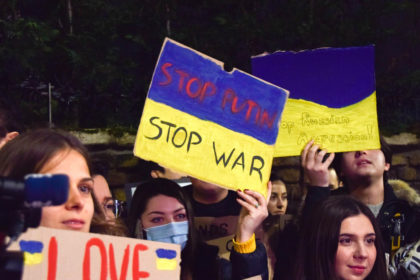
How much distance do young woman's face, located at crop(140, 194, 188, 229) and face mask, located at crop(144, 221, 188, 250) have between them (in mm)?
23

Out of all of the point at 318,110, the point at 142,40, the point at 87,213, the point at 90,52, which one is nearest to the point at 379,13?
the point at 142,40

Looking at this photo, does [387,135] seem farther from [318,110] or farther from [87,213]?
[87,213]

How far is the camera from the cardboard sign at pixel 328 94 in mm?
3352

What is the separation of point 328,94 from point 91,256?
1.70 meters

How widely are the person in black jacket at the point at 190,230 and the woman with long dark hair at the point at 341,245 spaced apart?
23 cm

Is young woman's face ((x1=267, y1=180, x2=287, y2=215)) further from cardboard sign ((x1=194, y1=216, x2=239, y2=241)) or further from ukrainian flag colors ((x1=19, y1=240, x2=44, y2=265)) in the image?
ukrainian flag colors ((x1=19, y1=240, x2=44, y2=265))

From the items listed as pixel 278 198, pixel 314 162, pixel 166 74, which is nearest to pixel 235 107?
pixel 166 74

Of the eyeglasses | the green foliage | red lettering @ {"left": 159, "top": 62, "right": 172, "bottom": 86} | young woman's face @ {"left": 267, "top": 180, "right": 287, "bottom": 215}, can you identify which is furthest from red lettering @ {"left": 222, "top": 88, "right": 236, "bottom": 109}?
the green foliage

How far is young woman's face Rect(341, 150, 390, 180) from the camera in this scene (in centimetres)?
379

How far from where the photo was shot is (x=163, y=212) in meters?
3.12

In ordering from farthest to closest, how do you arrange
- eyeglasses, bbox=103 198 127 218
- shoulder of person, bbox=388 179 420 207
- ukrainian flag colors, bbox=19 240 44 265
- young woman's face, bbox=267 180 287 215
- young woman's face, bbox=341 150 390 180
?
young woman's face, bbox=267 180 287 215, shoulder of person, bbox=388 179 420 207, young woman's face, bbox=341 150 390 180, eyeglasses, bbox=103 198 127 218, ukrainian flag colors, bbox=19 240 44 265

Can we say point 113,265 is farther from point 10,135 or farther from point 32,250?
point 10,135

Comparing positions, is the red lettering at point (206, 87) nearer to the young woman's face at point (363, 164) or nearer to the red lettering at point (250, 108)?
the red lettering at point (250, 108)

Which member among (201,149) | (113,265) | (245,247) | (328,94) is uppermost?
(328,94)
